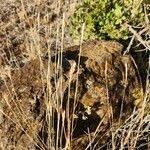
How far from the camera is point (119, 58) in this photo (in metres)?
3.48

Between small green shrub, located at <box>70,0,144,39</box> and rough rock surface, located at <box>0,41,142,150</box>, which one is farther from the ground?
small green shrub, located at <box>70,0,144,39</box>

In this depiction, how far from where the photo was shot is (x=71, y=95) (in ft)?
9.82

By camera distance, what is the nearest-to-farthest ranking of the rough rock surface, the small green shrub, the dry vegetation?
the dry vegetation → the rough rock surface → the small green shrub

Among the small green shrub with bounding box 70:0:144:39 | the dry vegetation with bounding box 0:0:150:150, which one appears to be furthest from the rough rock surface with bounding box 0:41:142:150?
the small green shrub with bounding box 70:0:144:39

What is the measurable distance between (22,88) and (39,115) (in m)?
0.25

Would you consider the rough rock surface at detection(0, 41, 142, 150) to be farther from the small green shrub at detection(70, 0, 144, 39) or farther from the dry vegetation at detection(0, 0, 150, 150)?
the small green shrub at detection(70, 0, 144, 39)

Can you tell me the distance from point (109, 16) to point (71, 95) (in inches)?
48.6

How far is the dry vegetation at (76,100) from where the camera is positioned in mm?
2613

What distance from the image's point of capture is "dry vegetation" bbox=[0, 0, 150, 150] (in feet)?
8.57

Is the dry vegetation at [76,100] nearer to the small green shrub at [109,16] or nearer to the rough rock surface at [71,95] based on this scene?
the rough rock surface at [71,95]

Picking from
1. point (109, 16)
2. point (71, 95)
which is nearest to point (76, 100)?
point (71, 95)

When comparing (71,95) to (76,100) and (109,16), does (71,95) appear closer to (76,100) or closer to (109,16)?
(76,100)

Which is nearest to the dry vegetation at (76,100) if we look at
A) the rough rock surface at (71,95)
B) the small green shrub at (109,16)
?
the rough rock surface at (71,95)

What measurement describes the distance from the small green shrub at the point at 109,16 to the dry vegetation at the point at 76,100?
0.36 meters
